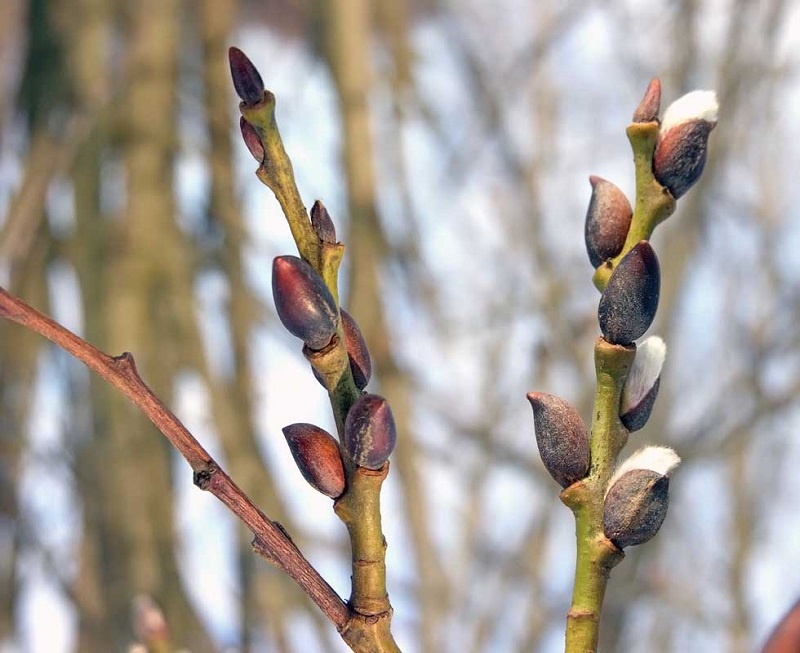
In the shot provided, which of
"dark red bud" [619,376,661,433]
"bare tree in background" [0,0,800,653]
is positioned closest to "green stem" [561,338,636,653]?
"dark red bud" [619,376,661,433]

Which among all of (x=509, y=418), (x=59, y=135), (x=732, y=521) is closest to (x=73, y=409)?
(x=59, y=135)

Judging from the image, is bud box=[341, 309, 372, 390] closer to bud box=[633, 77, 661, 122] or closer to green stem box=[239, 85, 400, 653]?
green stem box=[239, 85, 400, 653]

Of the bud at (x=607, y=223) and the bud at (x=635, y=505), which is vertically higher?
the bud at (x=607, y=223)

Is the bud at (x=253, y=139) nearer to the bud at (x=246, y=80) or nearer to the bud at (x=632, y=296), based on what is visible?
the bud at (x=246, y=80)

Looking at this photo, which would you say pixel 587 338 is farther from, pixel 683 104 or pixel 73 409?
pixel 683 104

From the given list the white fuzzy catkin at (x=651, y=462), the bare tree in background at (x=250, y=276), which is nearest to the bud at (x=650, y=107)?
the white fuzzy catkin at (x=651, y=462)

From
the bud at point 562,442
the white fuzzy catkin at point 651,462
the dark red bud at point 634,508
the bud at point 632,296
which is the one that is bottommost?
the dark red bud at point 634,508

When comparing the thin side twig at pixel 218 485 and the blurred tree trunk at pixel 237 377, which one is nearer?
the thin side twig at pixel 218 485
